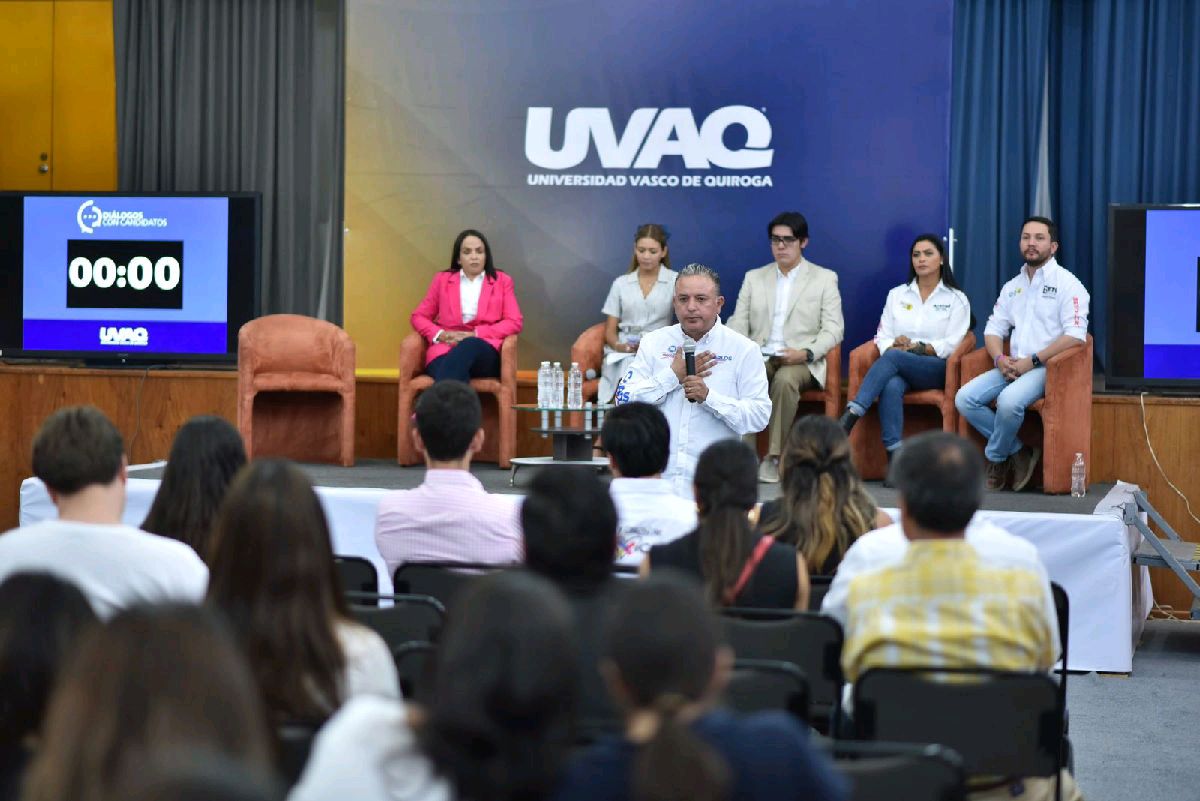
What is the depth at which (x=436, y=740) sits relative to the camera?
1.50 meters

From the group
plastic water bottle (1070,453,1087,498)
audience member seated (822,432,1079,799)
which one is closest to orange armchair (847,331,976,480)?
plastic water bottle (1070,453,1087,498)

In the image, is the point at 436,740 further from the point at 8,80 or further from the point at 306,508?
the point at 8,80

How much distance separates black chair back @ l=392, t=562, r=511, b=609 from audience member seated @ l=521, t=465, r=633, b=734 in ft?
3.42

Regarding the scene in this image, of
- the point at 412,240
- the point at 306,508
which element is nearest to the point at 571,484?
the point at 306,508

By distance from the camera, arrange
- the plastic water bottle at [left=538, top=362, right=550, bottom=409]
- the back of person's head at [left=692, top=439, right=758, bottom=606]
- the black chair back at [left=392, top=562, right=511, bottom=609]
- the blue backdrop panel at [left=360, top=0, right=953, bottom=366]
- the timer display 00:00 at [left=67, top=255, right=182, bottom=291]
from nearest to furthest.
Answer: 1. the back of person's head at [left=692, top=439, right=758, bottom=606]
2. the black chair back at [left=392, top=562, right=511, bottom=609]
3. the plastic water bottle at [left=538, top=362, right=550, bottom=409]
4. the blue backdrop panel at [left=360, top=0, right=953, bottom=366]
5. the timer display 00:00 at [left=67, top=255, right=182, bottom=291]

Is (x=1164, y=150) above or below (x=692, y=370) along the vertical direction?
above

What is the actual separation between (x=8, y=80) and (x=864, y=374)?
5809 mm

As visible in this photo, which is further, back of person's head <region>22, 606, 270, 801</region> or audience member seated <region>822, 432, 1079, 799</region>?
audience member seated <region>822, 432, 1079, 799</region>

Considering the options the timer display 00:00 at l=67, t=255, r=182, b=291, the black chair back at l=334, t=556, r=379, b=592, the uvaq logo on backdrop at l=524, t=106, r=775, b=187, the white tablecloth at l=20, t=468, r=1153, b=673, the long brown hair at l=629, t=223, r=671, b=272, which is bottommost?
the white tablecloth at l=20, t=468, r=1153, b=673

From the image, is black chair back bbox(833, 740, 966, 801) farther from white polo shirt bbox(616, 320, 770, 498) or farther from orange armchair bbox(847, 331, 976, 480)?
orange armchair bbox(847, 331, 976, 480)

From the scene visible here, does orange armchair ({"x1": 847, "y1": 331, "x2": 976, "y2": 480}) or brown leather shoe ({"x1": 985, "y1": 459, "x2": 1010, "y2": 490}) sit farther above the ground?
orange armchair ({"x1": 847, "y1": 331, "x2": 976, "y2": 480})

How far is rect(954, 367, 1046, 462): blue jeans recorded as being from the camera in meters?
6.97

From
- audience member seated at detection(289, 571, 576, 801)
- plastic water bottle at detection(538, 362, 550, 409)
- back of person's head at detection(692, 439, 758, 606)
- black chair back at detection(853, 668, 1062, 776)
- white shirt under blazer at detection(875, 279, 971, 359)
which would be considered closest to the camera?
audience member seated at detection(289, 571, 576, 801)

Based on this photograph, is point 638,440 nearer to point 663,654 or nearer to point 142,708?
point 663,654
